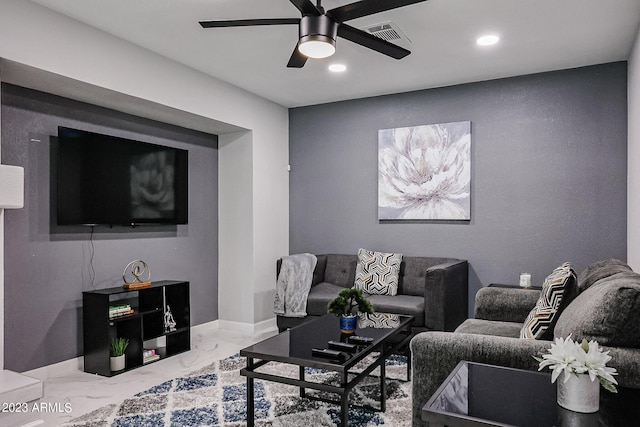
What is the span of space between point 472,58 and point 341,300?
245cm

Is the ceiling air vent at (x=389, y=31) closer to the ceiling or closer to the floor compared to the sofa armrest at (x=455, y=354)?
closer to the ceiling

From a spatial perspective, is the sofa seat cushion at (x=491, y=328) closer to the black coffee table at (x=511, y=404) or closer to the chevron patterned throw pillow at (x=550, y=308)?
the chevron patterned throw pillow at (x=550, y=308)

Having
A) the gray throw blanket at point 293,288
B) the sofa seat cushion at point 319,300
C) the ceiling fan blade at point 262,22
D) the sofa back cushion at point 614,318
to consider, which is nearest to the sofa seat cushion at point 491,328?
the sofa back cushion at point 614,318

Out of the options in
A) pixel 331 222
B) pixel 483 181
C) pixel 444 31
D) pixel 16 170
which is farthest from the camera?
pixel 331 222

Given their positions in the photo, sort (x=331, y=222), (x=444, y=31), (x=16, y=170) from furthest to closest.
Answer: (x=331, y=222), (x=444, y=31), (x=16, y=170)

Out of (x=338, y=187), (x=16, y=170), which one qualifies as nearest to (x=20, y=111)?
(x=16, y=170)

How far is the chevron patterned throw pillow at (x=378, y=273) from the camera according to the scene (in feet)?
15.0

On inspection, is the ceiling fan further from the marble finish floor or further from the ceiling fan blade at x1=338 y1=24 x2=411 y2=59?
the marble finish floor

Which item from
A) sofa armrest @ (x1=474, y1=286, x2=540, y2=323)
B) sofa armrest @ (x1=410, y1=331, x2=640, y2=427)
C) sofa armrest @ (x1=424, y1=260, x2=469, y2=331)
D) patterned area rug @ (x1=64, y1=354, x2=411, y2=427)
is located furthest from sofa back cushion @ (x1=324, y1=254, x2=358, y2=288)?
sofa armrest @ (x1=410, y1=331, x2=640, y2=427)

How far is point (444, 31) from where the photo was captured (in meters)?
3.40

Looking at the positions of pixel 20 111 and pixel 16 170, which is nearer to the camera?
pixel 16 170

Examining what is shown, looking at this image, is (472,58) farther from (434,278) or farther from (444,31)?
(434,278)

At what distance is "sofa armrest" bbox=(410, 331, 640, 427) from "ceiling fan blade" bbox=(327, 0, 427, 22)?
167cm

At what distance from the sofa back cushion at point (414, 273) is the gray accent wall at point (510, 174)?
0.18 m
